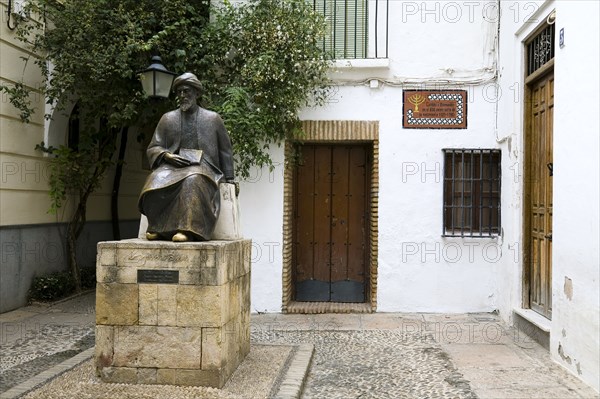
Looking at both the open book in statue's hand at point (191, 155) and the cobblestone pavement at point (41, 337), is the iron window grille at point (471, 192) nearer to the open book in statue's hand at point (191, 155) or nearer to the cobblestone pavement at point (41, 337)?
the open book in statue's hand at point (191, 155)

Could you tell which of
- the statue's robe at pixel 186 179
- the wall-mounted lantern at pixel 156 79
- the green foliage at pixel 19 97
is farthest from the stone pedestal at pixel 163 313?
the green foliage at pixel 19 97

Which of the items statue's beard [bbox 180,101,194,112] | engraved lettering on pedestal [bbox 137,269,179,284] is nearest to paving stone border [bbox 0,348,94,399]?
engraved lettering on pedestal [bbox 137,269,179,284]

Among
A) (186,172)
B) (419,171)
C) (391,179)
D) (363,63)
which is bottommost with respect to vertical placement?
(186,172)

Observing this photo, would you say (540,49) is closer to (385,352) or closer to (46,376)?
(385,352)

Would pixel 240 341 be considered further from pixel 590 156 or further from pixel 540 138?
pixel 540 138

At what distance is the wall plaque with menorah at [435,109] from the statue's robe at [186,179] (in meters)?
3.39

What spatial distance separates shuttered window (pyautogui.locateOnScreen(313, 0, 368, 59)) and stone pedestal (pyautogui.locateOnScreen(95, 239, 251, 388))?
13.8 feet

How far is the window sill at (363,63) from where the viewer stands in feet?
26.2

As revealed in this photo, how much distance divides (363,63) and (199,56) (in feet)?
6.96

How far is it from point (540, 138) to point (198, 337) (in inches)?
170

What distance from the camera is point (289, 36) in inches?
305

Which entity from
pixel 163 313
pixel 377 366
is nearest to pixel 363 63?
pixel 377 366

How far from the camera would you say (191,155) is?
5211 mm

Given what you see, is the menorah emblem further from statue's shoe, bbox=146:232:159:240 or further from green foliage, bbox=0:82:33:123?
green foliage, bbox=0:82:33:123
